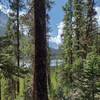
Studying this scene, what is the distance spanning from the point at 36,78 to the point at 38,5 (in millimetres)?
1956

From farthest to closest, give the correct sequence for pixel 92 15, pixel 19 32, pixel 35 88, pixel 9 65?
1. pixel 92 15
2. pixel 19 32
3. pixel 9 65
4. pixel 35 88

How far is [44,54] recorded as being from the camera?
9.45m

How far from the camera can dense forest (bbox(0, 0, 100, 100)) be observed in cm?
948

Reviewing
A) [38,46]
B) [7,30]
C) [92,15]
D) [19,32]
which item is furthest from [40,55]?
[92,15]

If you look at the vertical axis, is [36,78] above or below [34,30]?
below

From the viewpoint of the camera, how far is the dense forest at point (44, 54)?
9.48 m

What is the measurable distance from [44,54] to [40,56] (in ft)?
0.39

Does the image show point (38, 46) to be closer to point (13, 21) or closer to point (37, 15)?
point (37, 15)

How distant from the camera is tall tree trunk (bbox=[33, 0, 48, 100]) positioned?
9.30m

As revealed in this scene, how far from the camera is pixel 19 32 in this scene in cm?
4072

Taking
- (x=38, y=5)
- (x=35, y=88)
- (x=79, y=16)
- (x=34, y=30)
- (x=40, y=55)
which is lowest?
(x=35, y=88)

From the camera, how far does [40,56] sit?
9.42 meters

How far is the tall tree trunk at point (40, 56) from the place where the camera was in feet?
30.5

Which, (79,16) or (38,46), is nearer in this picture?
(38,46)
